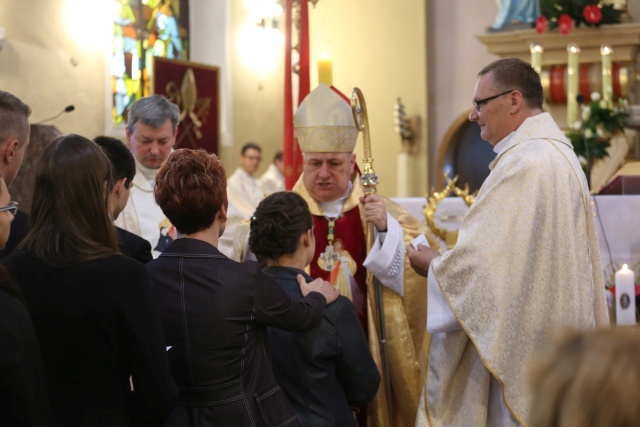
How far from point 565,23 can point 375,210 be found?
4.50 meters

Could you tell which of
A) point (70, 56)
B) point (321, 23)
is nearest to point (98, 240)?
point (70, 56)

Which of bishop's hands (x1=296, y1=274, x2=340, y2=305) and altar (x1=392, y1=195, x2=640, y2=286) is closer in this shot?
bishop's hands (x1=296, y1=274, x2=340, y2=305)

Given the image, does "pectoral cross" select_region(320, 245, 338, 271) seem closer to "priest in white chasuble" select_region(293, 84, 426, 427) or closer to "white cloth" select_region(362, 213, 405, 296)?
"priest in white chasuble" select_region(293, 84, 426, 427)

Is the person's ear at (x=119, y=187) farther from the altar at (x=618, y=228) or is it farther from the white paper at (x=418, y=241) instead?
the altar at (x=618, y=228)

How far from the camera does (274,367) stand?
2807 millimetres

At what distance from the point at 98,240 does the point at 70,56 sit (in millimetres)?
6520

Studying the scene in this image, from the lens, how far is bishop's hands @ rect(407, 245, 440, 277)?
132 inches

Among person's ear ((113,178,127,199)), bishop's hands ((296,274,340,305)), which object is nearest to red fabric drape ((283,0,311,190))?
person's ear ((113,178,127,199))

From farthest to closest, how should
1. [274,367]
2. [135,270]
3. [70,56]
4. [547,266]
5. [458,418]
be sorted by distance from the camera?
[70,56]
[458,418]
[547,266]
[274,367]
[135,270]

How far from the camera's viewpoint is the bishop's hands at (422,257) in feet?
11.0

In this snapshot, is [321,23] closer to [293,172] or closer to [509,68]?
[293,172]

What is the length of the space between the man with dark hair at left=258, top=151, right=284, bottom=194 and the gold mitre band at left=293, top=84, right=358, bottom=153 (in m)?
6.70

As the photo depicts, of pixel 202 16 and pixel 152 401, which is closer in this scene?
pixel 152 401

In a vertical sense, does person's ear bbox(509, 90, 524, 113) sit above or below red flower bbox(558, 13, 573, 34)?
below
